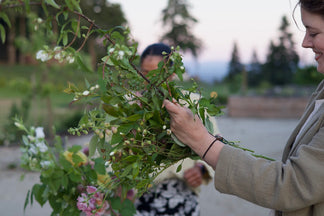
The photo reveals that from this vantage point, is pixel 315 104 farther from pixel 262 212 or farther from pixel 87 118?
pixel 262 212

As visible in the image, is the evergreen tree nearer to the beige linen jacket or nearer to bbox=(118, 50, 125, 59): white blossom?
the beige linen jacket

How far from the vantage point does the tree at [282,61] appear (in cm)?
2309

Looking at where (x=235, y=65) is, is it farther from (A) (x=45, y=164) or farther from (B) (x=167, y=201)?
(A) (x=45, y=164)

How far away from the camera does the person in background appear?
6.56 ft

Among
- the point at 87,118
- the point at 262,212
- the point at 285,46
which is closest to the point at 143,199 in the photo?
the point at 87,118

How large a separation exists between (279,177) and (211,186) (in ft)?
13.7

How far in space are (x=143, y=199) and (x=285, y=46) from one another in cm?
2544

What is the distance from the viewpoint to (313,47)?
106cm

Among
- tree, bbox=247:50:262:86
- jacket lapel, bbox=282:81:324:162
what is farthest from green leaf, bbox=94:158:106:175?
tree, bbox=247:50:262:86

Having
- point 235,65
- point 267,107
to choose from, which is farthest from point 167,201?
point 235,65

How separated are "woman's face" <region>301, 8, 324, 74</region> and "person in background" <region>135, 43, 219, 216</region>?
97cm

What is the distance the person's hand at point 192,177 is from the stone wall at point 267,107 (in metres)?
10.1

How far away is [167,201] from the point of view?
201cm

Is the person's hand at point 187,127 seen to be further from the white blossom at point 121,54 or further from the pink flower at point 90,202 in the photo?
the pink flower at point 90,202
